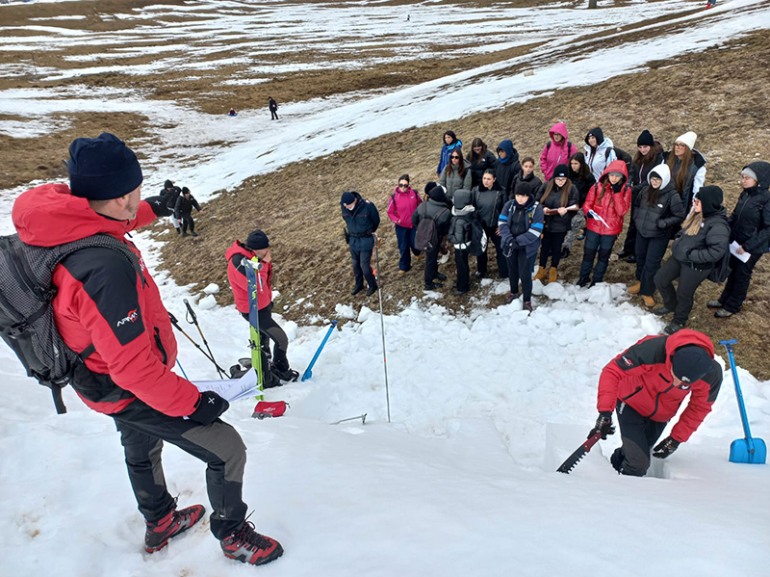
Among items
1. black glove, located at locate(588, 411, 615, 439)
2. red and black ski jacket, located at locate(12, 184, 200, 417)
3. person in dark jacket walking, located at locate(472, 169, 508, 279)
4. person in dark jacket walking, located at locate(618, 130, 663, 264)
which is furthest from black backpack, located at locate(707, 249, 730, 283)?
red and black ski jacket, located at locate(12, 184, 200, 417)

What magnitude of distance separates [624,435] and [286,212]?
36.3ft

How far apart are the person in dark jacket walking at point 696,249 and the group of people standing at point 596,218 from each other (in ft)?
0.04

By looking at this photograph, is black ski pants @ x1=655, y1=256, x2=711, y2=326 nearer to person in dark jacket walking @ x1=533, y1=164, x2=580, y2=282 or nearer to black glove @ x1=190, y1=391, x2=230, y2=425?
person in dark jacket walking @ x1=533, y1=164, x2=580, y2=282

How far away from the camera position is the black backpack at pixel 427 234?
7738 millimetres

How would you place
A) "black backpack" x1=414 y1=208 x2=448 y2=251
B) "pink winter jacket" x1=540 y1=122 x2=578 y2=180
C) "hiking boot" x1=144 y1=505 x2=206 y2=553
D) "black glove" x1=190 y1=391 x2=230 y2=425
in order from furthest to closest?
"pink winter jacket" x1=540 y1=122 x2=578 y2=180 → "black backpack" x1=414 y1=208 x2=448 y2=251 → "hiking boot" x1=144 y1=505 x2=206 y2=553 → "black glove" x1=190 y1=391 x2=230 y2=425

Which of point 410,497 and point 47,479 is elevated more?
point 47,479

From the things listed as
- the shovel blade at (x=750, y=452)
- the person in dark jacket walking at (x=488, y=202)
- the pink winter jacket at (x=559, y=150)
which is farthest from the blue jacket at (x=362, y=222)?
the shovel blade at (x=750, y=452)

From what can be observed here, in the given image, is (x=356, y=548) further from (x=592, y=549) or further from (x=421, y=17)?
(x=421, y=17)

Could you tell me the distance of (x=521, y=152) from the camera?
39.8 ft

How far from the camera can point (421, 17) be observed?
75.4m

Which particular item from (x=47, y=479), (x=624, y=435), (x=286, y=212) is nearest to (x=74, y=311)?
(x=47, y=479)

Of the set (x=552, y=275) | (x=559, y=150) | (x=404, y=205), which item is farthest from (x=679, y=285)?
(x=404, y=205)

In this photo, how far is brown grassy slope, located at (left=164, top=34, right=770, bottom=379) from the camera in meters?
8.52

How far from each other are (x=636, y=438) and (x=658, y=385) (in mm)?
606
